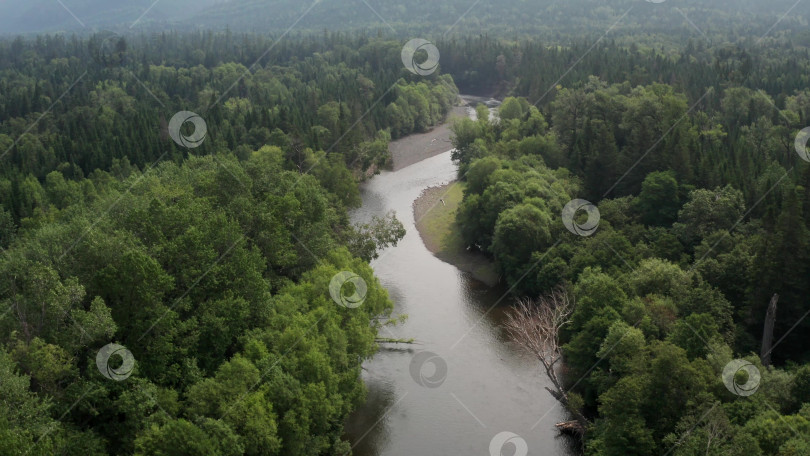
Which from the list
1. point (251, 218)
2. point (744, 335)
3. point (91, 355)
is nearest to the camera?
point (91, 355)

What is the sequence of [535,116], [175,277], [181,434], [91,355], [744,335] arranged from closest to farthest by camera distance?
[181,434], [91,355], [175,277], [744,335], [535,116]

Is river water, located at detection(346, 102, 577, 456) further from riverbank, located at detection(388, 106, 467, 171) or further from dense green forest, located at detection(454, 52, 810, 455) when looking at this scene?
riverbank, located at detection(388, 106, 467, 171)

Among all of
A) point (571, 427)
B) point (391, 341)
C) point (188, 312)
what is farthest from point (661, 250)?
point (188, 312)

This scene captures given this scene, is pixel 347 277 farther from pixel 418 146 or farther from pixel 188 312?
pixel 418 146

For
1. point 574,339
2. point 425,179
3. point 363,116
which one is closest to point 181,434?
point 574,339

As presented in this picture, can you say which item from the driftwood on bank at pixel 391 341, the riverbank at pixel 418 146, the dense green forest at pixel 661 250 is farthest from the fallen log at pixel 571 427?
the riverbank at pixel 418 146

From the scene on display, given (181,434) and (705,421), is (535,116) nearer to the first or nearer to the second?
(705,421)
